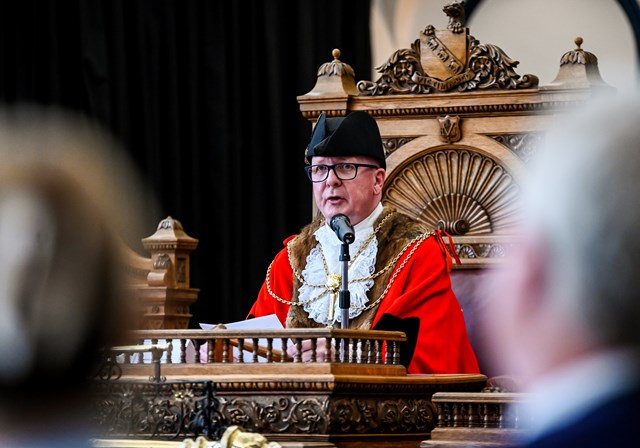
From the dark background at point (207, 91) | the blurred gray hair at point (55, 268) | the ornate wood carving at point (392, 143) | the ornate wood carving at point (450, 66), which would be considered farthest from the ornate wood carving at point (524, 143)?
the blurred gray hair at point (55, 268)

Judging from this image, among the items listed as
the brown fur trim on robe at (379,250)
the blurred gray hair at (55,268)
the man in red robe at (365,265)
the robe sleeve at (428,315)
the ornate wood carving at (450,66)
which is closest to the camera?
the blurred gray hair at (55,268)

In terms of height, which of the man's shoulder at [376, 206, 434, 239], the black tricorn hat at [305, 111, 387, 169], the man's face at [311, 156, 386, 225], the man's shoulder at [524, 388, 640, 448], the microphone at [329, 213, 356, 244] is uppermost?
the black tricorn hat at [305, 111, 387, 169]

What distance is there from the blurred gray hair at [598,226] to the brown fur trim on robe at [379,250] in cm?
319

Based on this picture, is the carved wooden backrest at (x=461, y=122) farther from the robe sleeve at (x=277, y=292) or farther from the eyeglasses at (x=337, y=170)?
the robe sleeve at (x=277, y=292)

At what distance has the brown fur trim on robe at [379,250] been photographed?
436 centimetres

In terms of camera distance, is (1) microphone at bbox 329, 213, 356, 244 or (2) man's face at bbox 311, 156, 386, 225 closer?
(1) microphone at bbox 329, 213, 356, 244

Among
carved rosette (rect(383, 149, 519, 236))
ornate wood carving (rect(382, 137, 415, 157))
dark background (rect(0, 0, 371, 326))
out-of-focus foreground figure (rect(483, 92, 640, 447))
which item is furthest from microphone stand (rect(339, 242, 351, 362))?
dark background (rect(0, 0, 371, 326))

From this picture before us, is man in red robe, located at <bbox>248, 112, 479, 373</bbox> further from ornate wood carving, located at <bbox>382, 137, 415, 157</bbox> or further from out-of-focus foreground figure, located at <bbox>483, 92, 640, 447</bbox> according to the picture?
out-of-focus foreground figure, located at <bbox>483, 92, 640, 447</bbox>

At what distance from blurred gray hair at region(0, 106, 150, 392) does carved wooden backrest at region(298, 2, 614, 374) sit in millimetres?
3479

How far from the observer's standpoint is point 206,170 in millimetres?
6594

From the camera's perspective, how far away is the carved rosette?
4.64 meters

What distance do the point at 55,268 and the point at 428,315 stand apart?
10.5 feet

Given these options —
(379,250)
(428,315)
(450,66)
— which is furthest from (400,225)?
(450,66)

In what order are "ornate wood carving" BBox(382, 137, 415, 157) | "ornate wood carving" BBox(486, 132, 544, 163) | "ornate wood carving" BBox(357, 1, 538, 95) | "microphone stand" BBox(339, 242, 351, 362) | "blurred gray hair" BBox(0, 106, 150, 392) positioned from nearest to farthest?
1. "blurred gray hair" BBox(0, 106, 150, 392)
2. "microphone stand" BBox(339, 242, 351, 362)
3. "ornate wood carving" BBox(486, 132, 544, 163)
4. "ornate wood carving" BBox(357, 1, 538, 95)
5. "ornate wood carving" BBox(382, 137, 415, 157)
